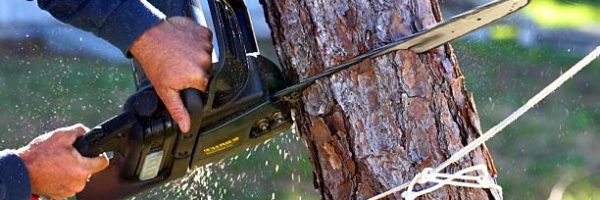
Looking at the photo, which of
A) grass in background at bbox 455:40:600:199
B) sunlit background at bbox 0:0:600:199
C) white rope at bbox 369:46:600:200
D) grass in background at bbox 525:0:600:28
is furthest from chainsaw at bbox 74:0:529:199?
grass in background at bbox 525:0:600:28

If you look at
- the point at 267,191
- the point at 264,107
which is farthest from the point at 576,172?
the point at 264,107

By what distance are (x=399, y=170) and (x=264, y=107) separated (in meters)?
0.23

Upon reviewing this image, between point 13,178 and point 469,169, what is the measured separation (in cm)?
62

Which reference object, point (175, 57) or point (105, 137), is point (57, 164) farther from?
point (175, 57)

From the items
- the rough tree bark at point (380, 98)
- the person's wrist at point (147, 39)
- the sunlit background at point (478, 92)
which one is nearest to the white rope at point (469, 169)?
the rough tree bark at point (380, 98)

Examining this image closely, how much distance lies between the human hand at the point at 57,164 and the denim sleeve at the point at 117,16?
0.79 ft

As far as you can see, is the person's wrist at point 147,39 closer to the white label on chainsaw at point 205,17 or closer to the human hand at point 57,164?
the white label on chainsaw at point 205,17

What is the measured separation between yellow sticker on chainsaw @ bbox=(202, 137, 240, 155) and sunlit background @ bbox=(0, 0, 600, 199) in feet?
6.48

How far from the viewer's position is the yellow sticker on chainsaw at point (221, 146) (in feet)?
6.02

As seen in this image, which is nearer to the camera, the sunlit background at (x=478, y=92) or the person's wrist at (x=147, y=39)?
the person's wrist at (x=147, y=39)

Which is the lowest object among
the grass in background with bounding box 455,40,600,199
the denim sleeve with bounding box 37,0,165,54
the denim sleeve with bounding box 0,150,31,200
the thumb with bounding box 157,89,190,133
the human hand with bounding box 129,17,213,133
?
the grass in background with bounding box 455,40,600,199

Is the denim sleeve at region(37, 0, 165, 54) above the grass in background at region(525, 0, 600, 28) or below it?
above

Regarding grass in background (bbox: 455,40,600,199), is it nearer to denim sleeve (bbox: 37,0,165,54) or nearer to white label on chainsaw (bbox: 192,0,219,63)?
white label on chainsaw (bbox: 192,0,219,63)

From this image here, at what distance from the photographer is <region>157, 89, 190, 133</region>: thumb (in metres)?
1.62
